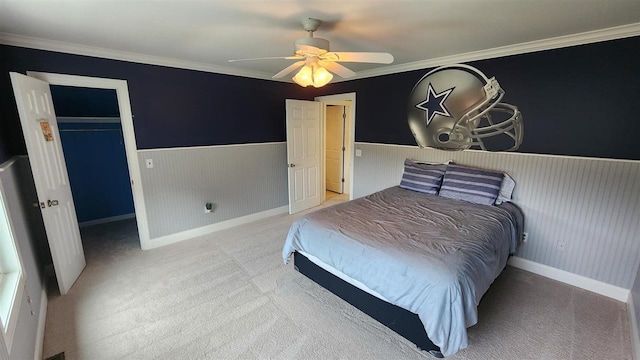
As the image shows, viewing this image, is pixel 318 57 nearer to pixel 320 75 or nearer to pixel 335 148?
pixel 320 75

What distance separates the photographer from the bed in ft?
5.35

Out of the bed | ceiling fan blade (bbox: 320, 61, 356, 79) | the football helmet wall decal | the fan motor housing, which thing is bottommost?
the bed

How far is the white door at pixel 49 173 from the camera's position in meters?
2.17

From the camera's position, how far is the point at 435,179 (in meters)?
3.28

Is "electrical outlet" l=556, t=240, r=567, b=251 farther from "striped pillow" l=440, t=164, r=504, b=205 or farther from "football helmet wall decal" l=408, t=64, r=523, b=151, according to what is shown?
"football helmet wall decal" l=408, t=64, r=523, b=151

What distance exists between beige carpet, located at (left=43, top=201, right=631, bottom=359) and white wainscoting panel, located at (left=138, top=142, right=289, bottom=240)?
70 cm

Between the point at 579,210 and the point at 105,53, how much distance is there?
494cm

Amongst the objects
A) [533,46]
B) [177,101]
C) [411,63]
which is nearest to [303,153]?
[177,101]

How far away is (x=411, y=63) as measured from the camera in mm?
3490

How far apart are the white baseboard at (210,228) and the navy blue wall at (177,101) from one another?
1172 mm

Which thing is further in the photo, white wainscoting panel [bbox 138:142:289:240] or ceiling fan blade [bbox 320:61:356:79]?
white wainscoting panel [bbox 138:142:289:240]

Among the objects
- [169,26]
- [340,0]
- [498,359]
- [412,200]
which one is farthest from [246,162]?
[498,359]

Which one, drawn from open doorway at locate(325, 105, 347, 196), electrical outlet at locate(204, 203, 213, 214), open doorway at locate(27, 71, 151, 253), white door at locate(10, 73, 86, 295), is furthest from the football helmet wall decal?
white door at locate(10, 73, 86, 295)

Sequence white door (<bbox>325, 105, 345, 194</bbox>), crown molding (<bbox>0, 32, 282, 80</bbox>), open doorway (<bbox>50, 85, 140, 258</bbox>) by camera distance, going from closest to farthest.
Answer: crown molding (<bbox>0, 32, 282, 80</bbox>) < open doorway (<bbox>50, 85, 140, 258</bbox>) < white door (<bbox>325, 105, 345, 194</bbox>)
